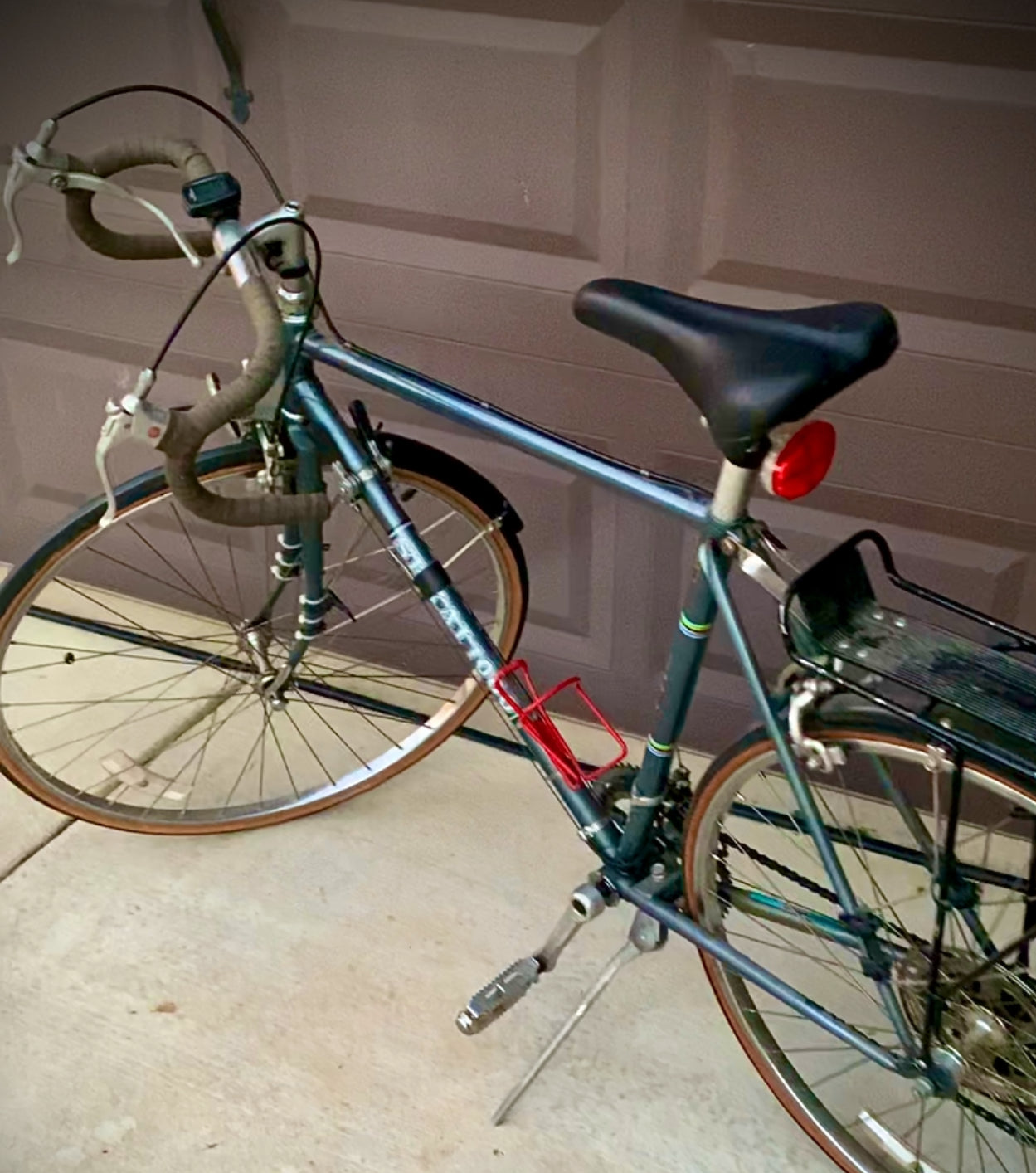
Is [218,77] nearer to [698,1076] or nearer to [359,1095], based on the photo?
[359,1095]

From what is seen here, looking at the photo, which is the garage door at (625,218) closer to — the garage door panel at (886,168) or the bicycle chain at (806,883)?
the garage door panel at (886,168)

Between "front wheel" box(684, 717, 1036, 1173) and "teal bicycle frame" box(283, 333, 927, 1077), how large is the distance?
4 centimetres

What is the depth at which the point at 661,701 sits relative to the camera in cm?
134

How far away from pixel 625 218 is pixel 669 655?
0.62 metres

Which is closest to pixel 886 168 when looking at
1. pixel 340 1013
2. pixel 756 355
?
pixel 756 355

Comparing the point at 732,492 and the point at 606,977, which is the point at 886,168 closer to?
the point at 732,492

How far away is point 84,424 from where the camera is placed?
7.19 ft

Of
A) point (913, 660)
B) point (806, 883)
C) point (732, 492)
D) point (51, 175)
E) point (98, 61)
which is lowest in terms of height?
point (806, 883)

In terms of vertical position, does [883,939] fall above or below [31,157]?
below

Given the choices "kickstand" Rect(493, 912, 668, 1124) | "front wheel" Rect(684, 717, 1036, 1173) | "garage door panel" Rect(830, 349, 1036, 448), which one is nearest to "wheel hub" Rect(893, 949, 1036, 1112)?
"front wheel" Rect(684, 717, 1036, 1173)

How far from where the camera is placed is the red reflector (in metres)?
1.09

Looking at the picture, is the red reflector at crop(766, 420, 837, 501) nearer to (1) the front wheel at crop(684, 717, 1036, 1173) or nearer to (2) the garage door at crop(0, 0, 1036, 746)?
(1) the front wheel at crop(684, 717, 1036, 1173)

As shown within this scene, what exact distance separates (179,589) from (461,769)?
2.25 ft

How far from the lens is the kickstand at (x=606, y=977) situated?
4.78 feet
